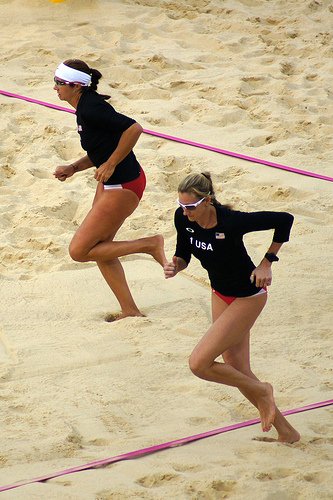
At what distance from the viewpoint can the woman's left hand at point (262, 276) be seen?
16.1ft

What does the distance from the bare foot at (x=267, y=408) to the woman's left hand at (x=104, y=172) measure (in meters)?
1.95

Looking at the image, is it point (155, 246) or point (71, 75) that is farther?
point (155, 246)

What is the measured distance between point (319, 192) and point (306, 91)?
2.55m

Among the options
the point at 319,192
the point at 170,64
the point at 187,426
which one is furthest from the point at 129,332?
the point at 170,64

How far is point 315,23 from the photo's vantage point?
1285cm

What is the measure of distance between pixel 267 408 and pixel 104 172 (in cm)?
205

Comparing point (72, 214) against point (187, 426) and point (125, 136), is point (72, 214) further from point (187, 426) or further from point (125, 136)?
point (187, 426)

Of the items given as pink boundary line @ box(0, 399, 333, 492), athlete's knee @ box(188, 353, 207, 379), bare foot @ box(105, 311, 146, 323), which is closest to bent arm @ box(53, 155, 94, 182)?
bare foot @ box(105, 311, 146, 323)

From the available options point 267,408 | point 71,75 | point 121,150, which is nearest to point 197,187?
point 267,408

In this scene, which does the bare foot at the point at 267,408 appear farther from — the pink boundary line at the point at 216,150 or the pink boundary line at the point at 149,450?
the pink boundary line at the point at 216,150

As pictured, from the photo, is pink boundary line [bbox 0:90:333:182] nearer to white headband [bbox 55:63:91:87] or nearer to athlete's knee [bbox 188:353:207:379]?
white headband [bbox 55:63:91:87]

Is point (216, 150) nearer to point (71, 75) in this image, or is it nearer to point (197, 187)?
point (71, 75)

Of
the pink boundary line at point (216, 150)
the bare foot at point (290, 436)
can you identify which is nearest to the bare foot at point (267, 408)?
the bare foot at point (290, 436)

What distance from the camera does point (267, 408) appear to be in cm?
494
